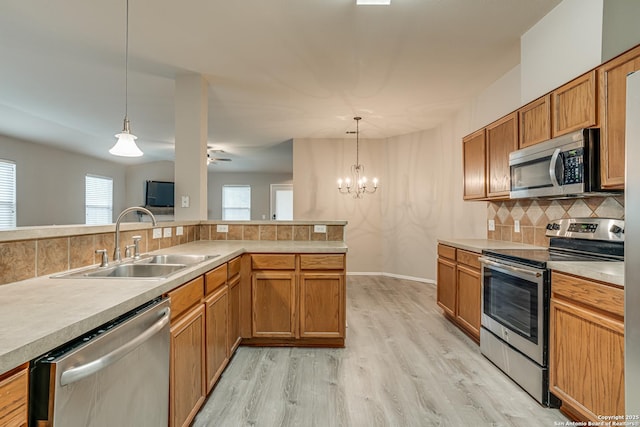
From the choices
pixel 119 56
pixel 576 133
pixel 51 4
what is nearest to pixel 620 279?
pixel 576 133

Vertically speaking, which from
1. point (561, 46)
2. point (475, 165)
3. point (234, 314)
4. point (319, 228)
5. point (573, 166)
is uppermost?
point (561, 46)

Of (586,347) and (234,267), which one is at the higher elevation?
(234,267)

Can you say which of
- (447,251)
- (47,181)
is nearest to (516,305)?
(447,251)

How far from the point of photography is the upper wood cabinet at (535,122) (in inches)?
89.1

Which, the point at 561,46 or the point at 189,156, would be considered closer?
the point at 561,46

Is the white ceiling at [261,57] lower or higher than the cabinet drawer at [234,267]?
higher

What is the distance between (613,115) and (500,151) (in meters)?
1.11

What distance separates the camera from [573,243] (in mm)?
2287

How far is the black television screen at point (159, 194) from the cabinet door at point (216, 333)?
7137mm

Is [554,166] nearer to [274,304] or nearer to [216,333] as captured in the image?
[274,304]

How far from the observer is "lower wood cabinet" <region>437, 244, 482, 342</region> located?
9.11 ft

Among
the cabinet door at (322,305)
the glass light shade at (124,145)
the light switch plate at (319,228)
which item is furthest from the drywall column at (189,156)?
the cabinet door at (322,305)

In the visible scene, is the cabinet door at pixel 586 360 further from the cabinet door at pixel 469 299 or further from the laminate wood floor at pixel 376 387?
the cabinet door at pixel 469 299

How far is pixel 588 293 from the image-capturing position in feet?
5.31
